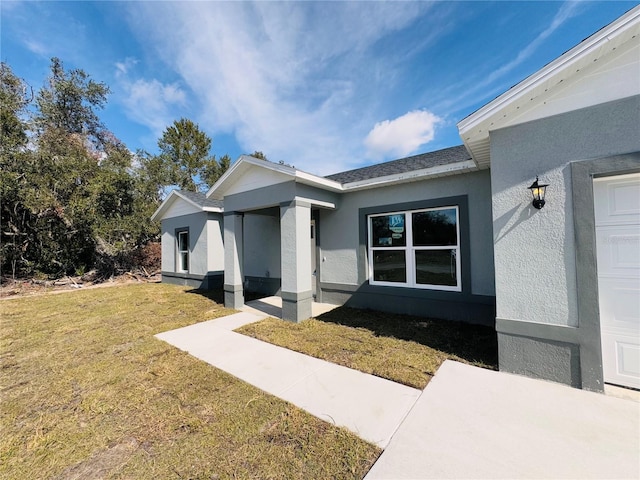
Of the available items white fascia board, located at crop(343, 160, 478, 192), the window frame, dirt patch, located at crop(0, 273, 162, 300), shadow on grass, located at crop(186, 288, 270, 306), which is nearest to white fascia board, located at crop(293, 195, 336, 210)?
white fascia board, located at crop(343, 160, 478, 192)

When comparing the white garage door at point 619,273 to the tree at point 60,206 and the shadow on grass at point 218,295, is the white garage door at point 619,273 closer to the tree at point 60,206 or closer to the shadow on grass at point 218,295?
the shadow on grass at point 218,295

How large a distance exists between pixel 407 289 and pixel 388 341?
2110mm

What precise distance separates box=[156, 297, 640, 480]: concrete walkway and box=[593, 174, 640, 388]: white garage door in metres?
0.59

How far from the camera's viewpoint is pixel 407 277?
691cm

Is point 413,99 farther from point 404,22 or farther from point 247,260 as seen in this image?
point 247,260

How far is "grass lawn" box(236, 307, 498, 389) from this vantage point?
4098mm

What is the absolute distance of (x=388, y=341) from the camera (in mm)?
5062

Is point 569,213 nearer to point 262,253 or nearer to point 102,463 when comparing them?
point 102,463

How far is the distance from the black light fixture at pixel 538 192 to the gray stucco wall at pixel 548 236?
0.23 feet

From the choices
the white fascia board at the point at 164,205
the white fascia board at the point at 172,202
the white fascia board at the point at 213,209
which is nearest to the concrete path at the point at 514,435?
the white fascia board at the point at 213,209

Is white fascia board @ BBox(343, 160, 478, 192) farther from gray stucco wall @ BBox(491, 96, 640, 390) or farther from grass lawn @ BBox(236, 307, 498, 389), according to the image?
grass lawn @ BBox(236, 307, 498, 389)

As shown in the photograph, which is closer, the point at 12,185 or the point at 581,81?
the point at 581,81

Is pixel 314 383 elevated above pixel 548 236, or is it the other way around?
pixel 548 236

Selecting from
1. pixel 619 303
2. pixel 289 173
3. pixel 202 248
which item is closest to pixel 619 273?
pixel 619 303
